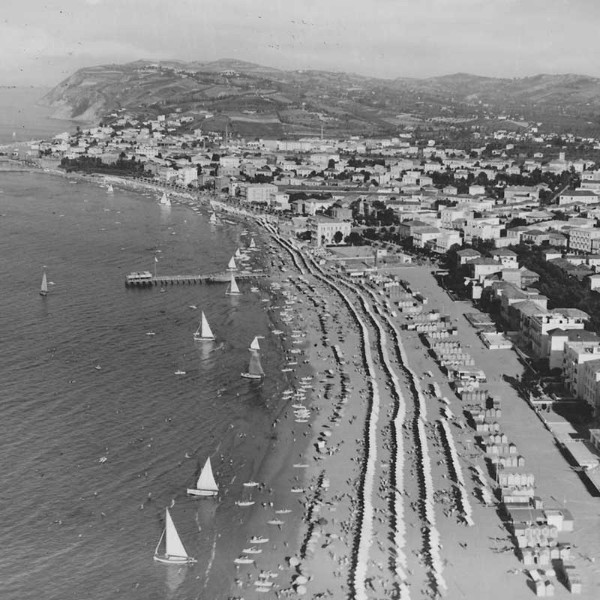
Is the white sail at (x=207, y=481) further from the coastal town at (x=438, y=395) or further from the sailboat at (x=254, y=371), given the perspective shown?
the sailboat at (x=254, y=371)

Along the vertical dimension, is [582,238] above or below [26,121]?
above

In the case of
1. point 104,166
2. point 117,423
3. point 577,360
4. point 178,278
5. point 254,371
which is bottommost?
point 104,166

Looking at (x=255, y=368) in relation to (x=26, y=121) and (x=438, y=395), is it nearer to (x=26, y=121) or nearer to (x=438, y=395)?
(x=438, y=395)

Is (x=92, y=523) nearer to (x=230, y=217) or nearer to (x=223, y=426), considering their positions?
(x=223, y=426)

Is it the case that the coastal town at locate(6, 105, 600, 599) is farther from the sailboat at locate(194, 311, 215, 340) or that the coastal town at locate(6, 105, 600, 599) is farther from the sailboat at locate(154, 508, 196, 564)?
the sailboat at locate(194, 311, 215, 340)

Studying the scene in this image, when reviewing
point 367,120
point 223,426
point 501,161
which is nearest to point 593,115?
point 367,120

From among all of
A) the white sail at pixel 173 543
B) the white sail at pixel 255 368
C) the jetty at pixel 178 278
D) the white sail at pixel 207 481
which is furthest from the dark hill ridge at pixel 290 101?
the white sail at pixel 173 543

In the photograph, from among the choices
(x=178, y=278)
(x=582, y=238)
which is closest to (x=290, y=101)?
(x=582, y=238)

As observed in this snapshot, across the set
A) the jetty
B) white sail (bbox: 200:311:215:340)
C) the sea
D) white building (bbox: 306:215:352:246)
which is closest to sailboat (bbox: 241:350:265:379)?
the sea
